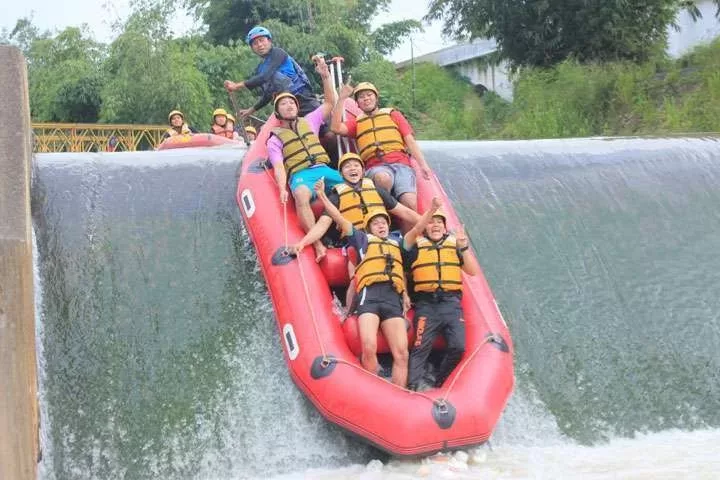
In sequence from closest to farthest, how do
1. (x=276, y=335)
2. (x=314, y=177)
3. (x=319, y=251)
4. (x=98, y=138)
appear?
(x=276, y=335)
(x=319, y=251)
(x=314, y=177)
(x=98, y=138)

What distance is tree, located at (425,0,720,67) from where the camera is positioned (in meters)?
14.4

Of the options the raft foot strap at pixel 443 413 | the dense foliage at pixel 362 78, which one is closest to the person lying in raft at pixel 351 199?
the raft foot strap at pixel 443 413

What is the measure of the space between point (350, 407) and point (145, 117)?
15.2 m

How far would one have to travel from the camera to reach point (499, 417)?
15.8 feet

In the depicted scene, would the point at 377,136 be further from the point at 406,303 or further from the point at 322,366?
the point at 322,366

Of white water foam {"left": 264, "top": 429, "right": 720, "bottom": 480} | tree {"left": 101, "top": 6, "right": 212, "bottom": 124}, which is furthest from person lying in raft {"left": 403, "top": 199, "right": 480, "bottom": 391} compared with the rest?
tree {"left": 101, "top": 6, "right": 212, "bottom": 124}

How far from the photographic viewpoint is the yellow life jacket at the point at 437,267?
5.17 meters

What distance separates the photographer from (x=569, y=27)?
14.9m

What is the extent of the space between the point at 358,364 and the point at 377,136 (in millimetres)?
1987

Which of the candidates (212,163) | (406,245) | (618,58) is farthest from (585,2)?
(406,245)

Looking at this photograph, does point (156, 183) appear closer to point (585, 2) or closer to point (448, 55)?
point (585, 2)

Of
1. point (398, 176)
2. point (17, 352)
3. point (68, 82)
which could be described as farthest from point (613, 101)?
point (68, 82)

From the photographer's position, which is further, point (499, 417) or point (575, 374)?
point (575, 374)

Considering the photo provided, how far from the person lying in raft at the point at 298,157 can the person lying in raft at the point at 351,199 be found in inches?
5.9
